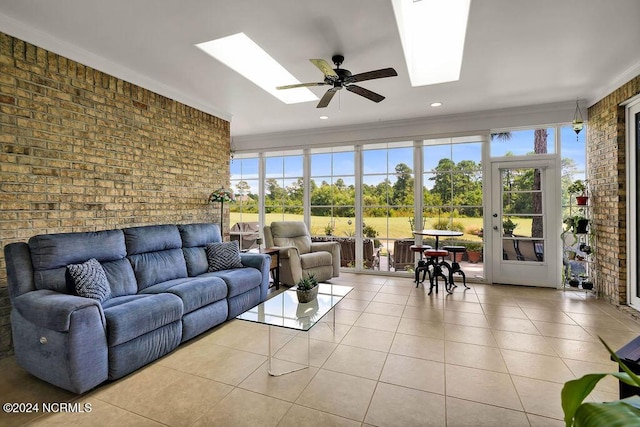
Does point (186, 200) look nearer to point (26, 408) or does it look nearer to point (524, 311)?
point (26, 408)

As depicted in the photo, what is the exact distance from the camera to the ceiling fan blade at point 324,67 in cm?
255

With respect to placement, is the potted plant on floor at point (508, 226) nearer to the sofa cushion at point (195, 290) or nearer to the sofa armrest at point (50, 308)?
the sofa cushion at point (195, 290)

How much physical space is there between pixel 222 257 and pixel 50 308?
187 centimetres

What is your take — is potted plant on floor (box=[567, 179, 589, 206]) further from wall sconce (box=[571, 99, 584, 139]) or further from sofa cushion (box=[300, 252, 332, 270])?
sofa cushion (box=[300, 252, 332, 270])

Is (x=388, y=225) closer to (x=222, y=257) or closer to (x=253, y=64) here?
(x=222, y=257)

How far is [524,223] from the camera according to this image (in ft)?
16.0

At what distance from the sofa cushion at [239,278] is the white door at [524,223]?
3783 mm

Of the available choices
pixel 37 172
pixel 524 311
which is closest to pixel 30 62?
pixel 37 172

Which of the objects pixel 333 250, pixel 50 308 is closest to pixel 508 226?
pixel 333 250

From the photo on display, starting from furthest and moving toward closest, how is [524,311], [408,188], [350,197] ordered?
[350,197] → [408,188] → [524,311]

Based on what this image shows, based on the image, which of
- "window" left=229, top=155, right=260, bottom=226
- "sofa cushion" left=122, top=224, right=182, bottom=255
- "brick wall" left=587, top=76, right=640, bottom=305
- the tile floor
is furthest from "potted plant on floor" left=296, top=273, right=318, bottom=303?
"window" left=229, top=155, right=260, bottom=226

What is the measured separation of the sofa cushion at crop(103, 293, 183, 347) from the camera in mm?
2213

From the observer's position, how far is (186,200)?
4.41 metres

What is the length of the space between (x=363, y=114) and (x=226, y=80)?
7.40 ft
